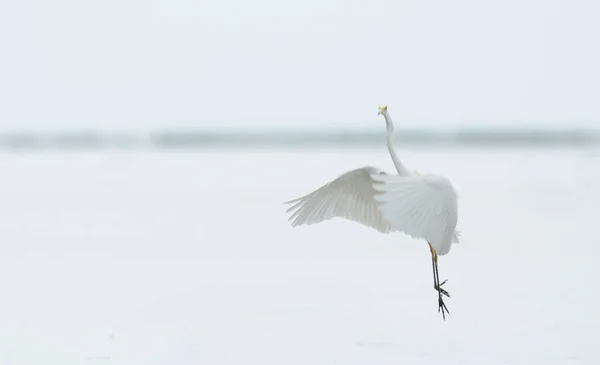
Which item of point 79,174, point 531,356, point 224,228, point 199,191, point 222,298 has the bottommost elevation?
point 531,356

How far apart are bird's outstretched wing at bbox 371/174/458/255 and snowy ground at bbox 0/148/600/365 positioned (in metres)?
1.17

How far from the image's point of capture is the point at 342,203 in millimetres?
9977

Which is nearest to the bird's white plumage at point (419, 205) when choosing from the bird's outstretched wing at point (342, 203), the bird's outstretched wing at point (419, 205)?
the bird's outstretched wing at point (419, 205)

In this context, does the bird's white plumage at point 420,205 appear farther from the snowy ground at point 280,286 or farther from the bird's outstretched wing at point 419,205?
the snowy ground at point 280,286

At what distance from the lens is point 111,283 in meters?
13.5

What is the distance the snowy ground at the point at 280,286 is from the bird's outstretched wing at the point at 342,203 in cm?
106

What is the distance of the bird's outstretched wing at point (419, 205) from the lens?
28.7 feet

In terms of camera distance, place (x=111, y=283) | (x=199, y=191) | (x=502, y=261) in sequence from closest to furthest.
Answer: (x=111, y=283)
(x=502, y=261)
(x=199, y=191)

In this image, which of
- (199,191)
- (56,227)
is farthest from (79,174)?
(56,227)

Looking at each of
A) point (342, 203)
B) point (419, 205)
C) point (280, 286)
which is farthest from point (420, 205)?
point (280, 286)

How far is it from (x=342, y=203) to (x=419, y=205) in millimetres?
1334

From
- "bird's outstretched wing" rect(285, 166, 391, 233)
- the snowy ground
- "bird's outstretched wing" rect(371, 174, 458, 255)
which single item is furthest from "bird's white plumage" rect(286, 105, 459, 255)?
the snowy ground

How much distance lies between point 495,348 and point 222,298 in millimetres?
3555

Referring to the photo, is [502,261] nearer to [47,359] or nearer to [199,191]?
Answer: [47,359]
